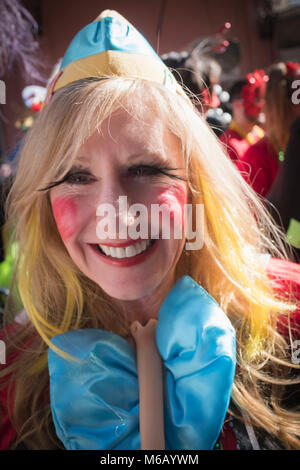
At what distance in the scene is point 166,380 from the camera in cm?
59

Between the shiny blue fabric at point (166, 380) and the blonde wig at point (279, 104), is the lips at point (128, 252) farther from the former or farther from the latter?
the blonde wig at point (279, 104)

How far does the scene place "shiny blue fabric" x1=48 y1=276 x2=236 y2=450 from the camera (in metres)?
0.54

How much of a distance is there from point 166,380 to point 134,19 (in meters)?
0.56

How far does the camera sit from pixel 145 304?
696 millimetres

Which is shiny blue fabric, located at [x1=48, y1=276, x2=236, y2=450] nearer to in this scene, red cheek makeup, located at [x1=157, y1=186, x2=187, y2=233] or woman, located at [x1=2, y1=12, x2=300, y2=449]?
woman, located at [x1=2, y1=12, x2=300, y2=449]

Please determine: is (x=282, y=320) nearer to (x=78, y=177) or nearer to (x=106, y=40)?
(x=78, y=177)

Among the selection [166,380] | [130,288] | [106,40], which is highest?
[106,40]

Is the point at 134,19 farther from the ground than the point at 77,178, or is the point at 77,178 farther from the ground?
the point at 134,19

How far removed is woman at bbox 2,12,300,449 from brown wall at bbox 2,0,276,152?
0.05 m

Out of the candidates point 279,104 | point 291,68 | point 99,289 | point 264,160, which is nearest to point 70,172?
point 99,289

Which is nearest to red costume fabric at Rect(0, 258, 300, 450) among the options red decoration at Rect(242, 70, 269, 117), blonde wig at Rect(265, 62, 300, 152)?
blonde wig at Rect(265, 62, 300, 152)

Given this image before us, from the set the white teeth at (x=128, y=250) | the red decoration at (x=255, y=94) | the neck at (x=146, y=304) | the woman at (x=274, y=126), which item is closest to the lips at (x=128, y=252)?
the white teeth at (x=128, y=250)

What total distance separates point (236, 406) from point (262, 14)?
1068 millimetres
